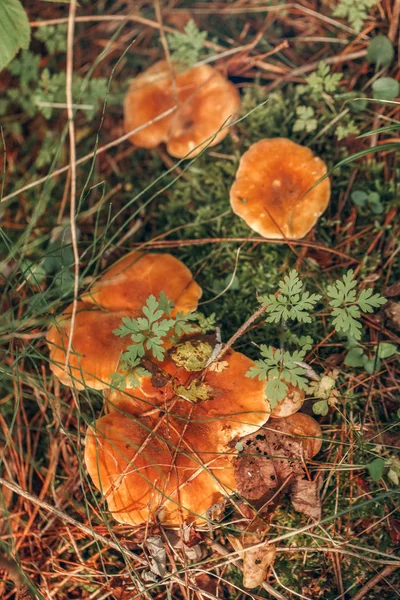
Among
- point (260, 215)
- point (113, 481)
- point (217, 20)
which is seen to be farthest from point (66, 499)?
point (217, 20)

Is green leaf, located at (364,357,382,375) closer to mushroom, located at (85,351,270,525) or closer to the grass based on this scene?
the grass

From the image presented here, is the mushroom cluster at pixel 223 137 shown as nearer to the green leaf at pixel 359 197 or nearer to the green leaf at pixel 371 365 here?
the green leaf at pixel 359 197

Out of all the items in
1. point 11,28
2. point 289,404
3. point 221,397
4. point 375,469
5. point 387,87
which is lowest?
point 375,469

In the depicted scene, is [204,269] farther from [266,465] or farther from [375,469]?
[375,469]

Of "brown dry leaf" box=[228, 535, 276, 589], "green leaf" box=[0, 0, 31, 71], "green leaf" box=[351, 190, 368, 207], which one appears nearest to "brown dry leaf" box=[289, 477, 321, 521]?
"brown dry leaf" box=[228, 535, 276, 589]

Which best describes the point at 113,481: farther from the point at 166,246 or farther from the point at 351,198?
the point at 351,198

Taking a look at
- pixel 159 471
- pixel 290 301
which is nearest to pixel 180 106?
pixel 290 301

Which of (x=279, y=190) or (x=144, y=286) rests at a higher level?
(x=279, y=190)

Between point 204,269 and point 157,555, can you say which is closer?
point 157,555
